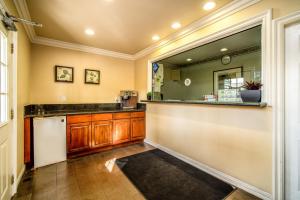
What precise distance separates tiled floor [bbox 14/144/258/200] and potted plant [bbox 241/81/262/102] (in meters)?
1.23

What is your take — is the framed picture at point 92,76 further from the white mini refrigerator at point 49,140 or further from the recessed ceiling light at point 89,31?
the white mini refrigerator at point 49,140

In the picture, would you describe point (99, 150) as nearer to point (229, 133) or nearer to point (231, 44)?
point (229, 133)

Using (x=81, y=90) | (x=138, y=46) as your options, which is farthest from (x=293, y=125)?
(x=81, y=90)

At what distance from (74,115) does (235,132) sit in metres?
2.93

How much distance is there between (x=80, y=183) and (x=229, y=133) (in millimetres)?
2334

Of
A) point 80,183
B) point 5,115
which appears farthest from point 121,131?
point 5,115

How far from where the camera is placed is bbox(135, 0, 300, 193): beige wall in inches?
67.1

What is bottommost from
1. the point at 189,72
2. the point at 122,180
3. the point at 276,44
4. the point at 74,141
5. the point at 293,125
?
the point at 122,180

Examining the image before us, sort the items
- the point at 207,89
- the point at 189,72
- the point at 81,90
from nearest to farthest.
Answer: the point at 81,90
the point at 207,89
the point at 189,72

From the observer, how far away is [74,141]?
2.86 metres

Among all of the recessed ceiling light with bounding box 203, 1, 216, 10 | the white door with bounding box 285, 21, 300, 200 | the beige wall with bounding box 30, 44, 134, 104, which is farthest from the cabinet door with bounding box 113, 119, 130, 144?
the white door with bounding box 285, 21, 300, 200

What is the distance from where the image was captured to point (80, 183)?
204cm

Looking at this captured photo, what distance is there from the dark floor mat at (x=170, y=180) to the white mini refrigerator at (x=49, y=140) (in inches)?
45.6

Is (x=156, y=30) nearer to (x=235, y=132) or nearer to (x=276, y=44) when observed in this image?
(x=276, y=44)
